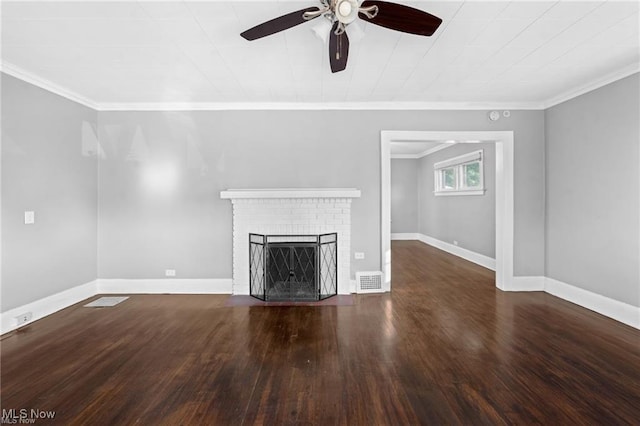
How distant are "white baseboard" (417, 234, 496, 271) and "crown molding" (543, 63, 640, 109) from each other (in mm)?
2577

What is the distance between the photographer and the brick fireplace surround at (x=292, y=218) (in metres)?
3.97

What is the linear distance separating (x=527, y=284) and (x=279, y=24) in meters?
4.31

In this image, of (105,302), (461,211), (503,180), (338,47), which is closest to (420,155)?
(461,211)

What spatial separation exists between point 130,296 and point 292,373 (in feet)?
9.42

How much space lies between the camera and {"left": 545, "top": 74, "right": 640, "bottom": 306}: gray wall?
303cm

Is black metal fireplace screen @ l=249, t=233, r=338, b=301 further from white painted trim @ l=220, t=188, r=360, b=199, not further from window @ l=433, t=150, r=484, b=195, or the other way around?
window @ l=433, t=150, r=484, b=195

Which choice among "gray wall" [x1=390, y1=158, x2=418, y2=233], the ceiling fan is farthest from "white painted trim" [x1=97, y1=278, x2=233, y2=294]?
"gray wall" [x1=390, y1=158, x2=418, y2=233]

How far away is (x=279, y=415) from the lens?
176 centimetres

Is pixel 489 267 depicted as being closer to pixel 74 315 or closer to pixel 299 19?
pixel 299 19

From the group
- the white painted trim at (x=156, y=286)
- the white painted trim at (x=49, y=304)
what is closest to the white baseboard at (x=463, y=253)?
the white painted trim at (x=156, y=286)

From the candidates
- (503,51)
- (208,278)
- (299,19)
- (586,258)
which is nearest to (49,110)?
(208,278)

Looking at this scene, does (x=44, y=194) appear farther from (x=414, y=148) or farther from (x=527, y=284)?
(x=414, y=148)

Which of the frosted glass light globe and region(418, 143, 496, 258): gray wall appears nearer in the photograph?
the frosted glass light globe

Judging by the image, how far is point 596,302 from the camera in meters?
3.38
